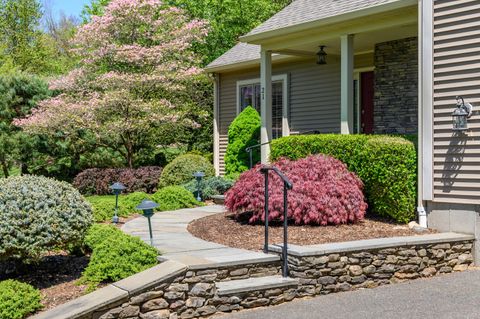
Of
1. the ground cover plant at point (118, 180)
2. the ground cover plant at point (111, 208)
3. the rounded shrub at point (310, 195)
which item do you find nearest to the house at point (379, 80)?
the rounded shrub at point (310, 195)

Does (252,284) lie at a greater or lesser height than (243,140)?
lesser

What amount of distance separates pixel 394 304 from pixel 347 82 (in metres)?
5.41

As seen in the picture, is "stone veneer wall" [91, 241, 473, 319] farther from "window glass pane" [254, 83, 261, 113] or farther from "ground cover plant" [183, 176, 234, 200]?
"window glass pane" [254, 83, 261, 113]

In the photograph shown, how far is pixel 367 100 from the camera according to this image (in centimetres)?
1327

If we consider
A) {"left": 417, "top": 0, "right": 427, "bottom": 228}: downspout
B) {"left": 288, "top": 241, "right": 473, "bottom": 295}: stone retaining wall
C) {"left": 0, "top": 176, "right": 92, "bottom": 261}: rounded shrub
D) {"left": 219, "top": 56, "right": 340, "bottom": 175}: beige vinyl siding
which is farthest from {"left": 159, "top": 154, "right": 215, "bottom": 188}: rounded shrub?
{"left": 288, "top": 241, "right": 473, "bottom": 295}: stone retaining wall

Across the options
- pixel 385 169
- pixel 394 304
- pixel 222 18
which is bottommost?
pixel 394 304

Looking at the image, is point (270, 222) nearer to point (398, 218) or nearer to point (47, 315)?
point (398, 218)

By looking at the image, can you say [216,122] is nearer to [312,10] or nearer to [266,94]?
[266,94]

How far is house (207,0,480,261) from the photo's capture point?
7590 mm

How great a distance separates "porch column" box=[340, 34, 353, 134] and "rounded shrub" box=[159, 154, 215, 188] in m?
5.07

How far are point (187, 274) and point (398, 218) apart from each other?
3866 mm

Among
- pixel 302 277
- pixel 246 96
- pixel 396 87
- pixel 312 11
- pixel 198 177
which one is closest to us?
pixel 302 277

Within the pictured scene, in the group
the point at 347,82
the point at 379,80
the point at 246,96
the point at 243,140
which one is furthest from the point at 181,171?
the point at 347,82

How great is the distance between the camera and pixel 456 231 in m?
7.56
